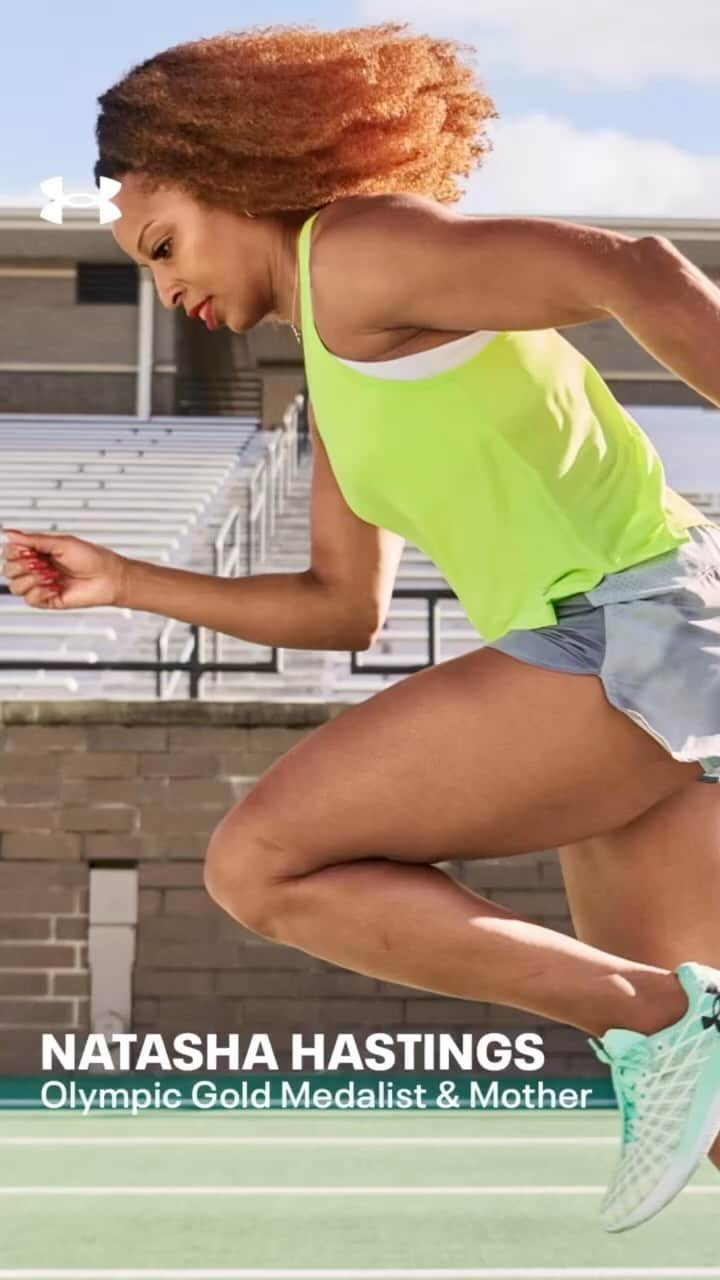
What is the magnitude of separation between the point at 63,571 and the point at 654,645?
0.79 meters

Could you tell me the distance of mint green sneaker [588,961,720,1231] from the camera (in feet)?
6.98

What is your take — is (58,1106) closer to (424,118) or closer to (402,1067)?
(402,1067)

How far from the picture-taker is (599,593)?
2.09 meters

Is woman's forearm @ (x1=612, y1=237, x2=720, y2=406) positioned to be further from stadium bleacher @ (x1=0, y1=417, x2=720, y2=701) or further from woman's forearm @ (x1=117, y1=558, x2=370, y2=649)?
stadium bleacher @ (x1=0, y1=417, x2=720, y2=701)

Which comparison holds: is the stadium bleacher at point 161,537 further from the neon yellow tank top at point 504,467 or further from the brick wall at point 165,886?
the neon yellow tank top at point 504,467

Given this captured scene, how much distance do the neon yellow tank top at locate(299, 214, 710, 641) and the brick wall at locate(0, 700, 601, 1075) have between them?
729 centimetres

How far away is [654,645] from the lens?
80.9 inches

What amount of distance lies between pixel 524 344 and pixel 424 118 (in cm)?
26
